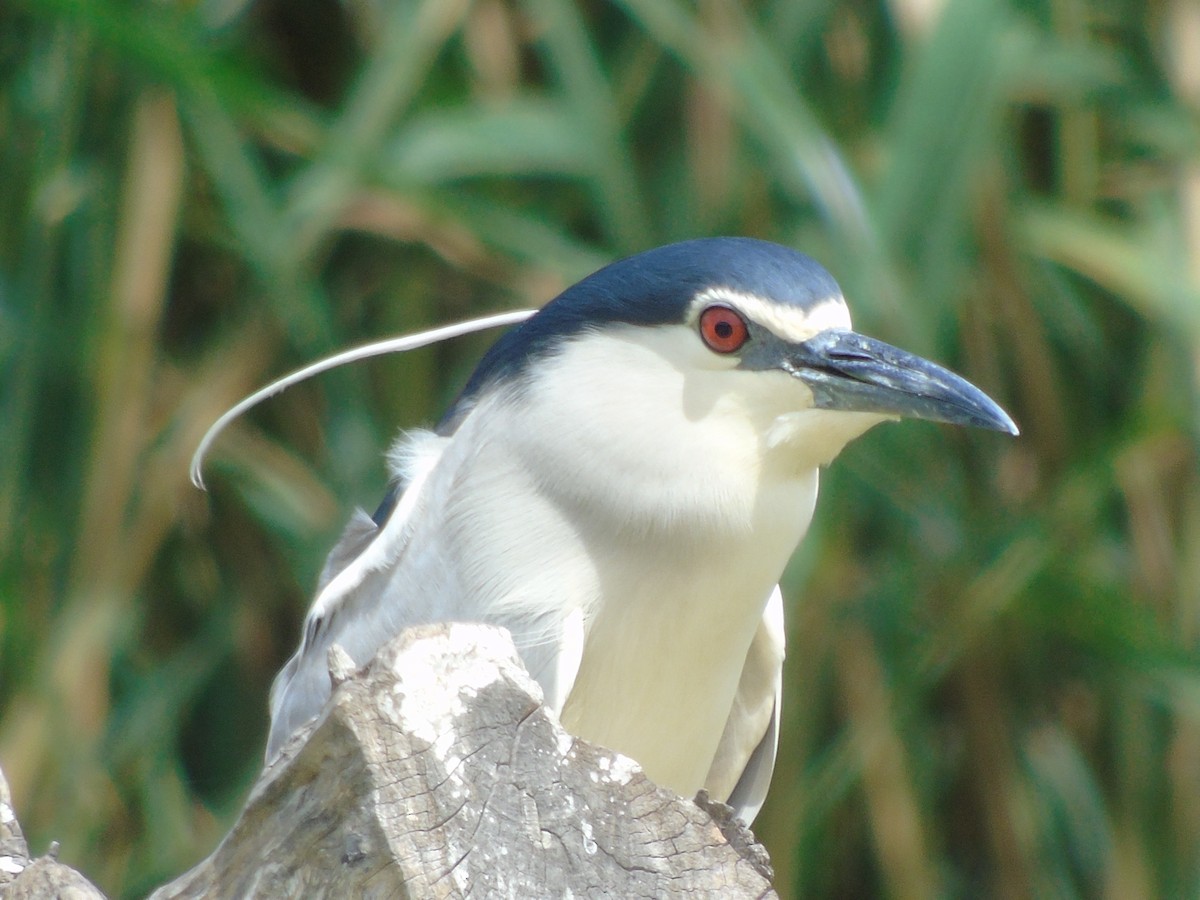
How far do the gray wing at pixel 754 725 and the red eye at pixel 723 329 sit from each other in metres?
0.39

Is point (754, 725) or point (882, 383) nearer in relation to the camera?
point (882, 383)

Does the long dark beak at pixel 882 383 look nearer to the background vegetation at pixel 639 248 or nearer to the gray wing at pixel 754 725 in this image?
the gray wing at pixel 754 725

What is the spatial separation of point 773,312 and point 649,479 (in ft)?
0.74

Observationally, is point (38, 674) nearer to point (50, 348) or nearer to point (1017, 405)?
point (50, 348)

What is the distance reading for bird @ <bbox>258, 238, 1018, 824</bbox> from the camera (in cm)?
172

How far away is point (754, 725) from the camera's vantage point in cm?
208

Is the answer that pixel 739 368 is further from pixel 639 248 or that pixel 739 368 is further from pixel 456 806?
pixel 639 248

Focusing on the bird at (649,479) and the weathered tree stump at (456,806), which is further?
the bird at (649,479)

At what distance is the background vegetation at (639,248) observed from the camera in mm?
2797

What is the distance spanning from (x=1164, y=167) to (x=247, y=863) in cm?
259

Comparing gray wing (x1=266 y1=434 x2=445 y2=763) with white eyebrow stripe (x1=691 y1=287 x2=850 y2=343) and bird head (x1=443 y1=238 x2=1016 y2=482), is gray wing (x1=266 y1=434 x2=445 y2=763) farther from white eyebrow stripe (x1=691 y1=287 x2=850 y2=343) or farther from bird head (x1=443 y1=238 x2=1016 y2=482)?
white eyebrow stripe (x1=691 y1=287 x2=850 y2=343)

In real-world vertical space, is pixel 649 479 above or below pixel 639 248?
below

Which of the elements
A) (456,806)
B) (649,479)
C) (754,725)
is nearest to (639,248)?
(754,725)

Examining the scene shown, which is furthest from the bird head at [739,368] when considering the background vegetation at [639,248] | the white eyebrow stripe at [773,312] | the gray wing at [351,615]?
the background vegetation at [639,248]
